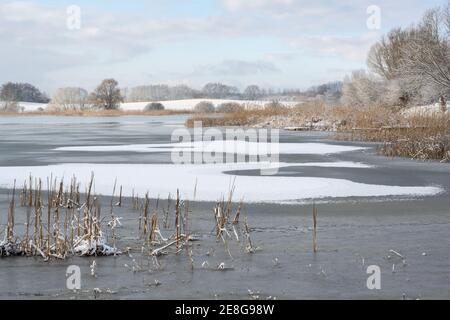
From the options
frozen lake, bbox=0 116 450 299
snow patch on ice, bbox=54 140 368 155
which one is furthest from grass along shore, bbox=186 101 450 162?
frozen lake, bbox=0 116 450 299

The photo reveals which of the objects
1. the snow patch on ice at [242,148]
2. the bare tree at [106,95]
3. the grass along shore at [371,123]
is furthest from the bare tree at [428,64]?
the bare tree at [106,95]

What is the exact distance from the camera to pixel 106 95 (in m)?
104

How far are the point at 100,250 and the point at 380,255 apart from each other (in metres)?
3.01

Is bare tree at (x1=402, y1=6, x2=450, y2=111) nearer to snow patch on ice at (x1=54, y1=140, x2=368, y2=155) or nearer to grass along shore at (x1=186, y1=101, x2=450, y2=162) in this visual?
grass along shore at (x1=186, y1=101, x2=450, y2=162)

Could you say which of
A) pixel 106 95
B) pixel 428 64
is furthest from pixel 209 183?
pixel 106 95

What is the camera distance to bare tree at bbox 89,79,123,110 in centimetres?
10381

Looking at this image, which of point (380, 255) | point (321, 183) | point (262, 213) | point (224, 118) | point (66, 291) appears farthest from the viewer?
point (224, 118)

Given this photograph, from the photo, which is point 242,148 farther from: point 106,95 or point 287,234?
point 106,95

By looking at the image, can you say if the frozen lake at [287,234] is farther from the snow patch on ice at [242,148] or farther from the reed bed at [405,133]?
the snow patch on ice at [242,148]

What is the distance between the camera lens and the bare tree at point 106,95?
4087 inches

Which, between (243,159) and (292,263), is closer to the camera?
(292,263)

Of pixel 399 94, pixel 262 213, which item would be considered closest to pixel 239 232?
pixel 262 213

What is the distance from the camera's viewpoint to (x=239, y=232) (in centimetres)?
784
